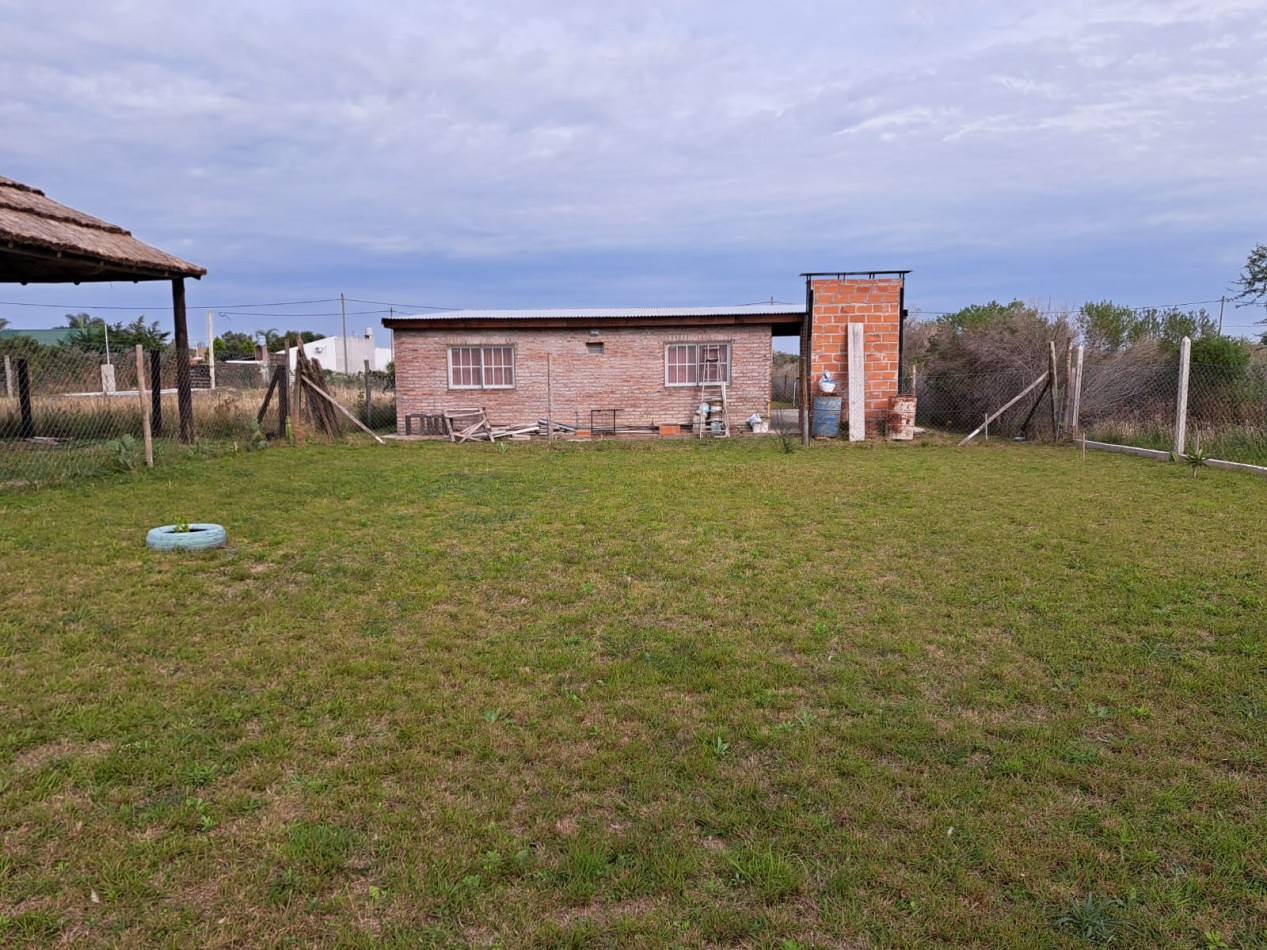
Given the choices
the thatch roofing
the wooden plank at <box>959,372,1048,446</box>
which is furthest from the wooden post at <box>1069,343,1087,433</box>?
the thatch roofing

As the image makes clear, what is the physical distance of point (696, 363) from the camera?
1805 cm

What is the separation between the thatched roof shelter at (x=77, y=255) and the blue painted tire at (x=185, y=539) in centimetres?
568

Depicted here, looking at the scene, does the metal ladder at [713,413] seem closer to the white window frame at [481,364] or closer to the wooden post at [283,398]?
the white window frame at [481,364]

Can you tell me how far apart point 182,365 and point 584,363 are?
331 inches

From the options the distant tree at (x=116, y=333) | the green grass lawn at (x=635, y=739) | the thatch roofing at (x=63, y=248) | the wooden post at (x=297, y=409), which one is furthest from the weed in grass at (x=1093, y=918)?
the distant tree at (x=116, y=333)

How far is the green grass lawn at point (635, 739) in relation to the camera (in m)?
2.28

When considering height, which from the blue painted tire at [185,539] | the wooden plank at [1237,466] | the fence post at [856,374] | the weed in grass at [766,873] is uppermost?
the fence post at [856,374]

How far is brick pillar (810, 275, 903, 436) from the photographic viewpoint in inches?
638

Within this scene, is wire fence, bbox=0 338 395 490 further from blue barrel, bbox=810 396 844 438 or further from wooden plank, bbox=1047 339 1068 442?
wooden plank, bbox=1047 339 1068 442

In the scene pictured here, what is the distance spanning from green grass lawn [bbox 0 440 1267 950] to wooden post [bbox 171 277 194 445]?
6060 mm

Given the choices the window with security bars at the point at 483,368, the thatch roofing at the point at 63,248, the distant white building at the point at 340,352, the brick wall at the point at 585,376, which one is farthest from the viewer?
the distant white building at the point at 340,352

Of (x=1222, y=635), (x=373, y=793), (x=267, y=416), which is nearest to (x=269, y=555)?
(x=373, y=793)

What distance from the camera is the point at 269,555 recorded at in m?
6.02

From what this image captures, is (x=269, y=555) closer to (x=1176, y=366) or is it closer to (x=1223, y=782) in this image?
(x=1223, y=782)
